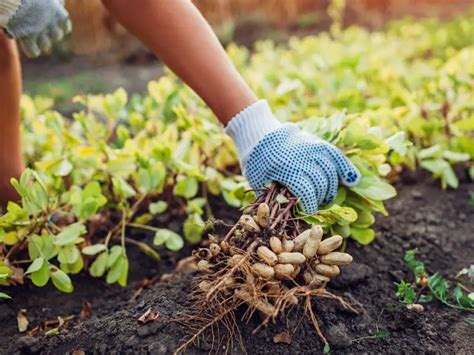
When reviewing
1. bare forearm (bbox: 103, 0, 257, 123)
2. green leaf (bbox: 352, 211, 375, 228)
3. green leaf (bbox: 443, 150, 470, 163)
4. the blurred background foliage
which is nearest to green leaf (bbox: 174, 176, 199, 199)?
bare forearm (bbox: 103, 0, 257, 123)

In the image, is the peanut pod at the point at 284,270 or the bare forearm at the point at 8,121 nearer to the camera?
the peanut pod at the point at 284,270

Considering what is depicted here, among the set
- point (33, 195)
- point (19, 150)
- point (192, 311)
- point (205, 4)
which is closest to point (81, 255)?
point (33, 195)

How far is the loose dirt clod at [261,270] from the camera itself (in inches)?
49.2

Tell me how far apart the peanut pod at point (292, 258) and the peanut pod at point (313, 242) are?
0.08ft

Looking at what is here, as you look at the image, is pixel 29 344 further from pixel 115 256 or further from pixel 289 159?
pixel 289 159

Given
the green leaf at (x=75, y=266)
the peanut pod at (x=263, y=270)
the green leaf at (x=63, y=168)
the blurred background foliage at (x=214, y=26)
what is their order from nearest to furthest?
1. the peanut pod at (x=263, y=270)
2. the green leaf at (x=75, y=266)
3. the green leaf at (x=63, y=168)
4. the blurred background foliage at (x=214, y=26)

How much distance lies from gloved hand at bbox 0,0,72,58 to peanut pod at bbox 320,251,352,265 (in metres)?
0.92

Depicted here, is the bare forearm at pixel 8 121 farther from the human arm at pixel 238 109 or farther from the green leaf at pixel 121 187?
the human arm at pixel 238 109

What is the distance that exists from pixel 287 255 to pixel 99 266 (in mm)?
697

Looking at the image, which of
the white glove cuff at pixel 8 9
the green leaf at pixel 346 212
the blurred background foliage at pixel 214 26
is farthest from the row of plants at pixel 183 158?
the blurred background foliage at pixel 214 26

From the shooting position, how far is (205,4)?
6.33m

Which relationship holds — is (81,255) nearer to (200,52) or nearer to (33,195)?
(33,195)

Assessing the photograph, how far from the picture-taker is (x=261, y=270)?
1.23 meters

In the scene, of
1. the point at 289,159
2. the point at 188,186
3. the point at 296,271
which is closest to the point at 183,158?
the point at 188,186
